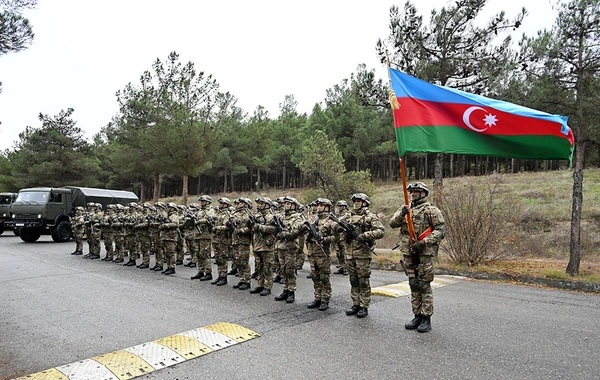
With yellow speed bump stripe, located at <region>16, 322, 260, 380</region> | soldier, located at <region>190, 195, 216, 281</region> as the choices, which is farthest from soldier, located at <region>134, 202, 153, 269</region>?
yellow speed bump stripe, located at <region>16, 322, 260, 380</region>

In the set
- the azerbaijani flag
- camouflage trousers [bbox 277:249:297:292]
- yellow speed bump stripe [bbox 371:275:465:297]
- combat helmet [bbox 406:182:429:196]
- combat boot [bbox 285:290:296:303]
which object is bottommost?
yellow speed bump stripe [bbox 371:275:465:297]

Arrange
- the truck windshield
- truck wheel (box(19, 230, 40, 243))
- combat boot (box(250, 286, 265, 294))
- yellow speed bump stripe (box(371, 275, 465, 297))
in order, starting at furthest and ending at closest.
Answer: truck wheel (box(19, 230, 40, 243)) → the truck windshield → combat boot (box(250, 286, 265, 294)) → yellow speed bump stripe (box(371, 275, 465, 297))

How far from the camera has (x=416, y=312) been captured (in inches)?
217

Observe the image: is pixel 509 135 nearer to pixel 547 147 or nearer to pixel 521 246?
→ pixel 547 147

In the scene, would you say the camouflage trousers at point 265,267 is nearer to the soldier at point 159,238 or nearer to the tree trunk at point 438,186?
the soldier at point 159,238

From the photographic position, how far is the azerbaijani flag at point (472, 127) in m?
4.92

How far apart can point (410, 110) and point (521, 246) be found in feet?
36.3

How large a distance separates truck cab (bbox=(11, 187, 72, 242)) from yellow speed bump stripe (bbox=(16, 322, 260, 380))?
52.7 feet

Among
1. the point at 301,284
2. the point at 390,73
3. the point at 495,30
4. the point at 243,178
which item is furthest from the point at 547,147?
the point at 243,178

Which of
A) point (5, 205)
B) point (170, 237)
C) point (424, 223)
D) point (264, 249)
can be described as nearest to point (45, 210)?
point (5, 205)

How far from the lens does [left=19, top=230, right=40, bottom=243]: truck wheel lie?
709 inches

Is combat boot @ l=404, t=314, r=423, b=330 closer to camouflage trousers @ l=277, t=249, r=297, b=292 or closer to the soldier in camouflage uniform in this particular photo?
camouflage trousers @ l=277, t=249, r=297, b=292

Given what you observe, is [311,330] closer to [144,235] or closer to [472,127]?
[472,127]

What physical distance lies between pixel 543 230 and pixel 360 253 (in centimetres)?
1351
